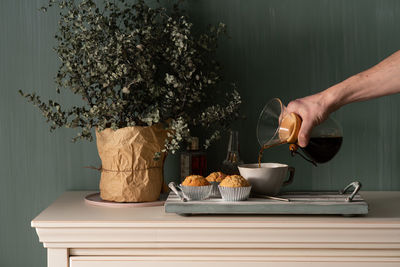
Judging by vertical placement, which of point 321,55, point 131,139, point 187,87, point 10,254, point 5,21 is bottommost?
point 10,254

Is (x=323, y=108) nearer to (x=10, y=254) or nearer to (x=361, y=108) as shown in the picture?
(x=361, y=108)

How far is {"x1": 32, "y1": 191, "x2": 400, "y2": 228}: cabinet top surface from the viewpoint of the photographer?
1.09m

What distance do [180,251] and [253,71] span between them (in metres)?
0.66

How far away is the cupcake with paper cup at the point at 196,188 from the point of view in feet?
3.87

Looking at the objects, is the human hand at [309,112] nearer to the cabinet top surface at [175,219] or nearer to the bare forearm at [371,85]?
the bare forearm at [371,85]

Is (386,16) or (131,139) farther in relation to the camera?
(386,16)

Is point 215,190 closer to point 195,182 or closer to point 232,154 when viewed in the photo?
point 195,182

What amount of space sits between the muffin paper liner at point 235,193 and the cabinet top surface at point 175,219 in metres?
0.05

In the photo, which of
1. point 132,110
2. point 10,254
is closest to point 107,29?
point 132,110

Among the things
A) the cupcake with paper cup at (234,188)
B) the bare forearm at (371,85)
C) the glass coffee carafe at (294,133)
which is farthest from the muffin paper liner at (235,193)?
the bare forearm at (371,85)

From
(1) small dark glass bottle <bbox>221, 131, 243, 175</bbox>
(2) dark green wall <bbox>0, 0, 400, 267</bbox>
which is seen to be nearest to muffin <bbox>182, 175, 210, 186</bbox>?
(1) small dark glass bottle <bbox>221, 131, 243, 175</bbox>

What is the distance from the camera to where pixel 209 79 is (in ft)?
4.28

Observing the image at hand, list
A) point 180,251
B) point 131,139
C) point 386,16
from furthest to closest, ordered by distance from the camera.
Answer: point 386,16 < point 131,139 < point 180,251

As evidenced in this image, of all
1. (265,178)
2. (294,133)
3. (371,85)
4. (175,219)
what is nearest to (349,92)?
(371,85)
